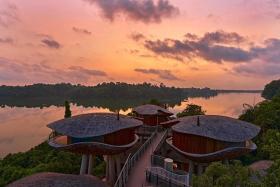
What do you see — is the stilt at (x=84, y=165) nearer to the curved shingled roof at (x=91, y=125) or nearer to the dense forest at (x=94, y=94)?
the curved shingled roof at (x=91, y=125)

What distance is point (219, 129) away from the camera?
23.8 m

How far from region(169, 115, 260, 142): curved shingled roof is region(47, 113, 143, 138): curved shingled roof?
4.12 metres

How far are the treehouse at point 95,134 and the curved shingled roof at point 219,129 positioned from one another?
4.03 metres

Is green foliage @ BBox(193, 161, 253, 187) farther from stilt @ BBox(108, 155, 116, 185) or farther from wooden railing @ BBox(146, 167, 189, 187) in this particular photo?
stilt @ BBox(108, 155, 116, 185)

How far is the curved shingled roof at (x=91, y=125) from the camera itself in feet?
74.4

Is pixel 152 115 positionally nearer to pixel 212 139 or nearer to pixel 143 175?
pixel 212 139

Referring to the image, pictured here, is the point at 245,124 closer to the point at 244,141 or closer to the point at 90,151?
the point at 244,141

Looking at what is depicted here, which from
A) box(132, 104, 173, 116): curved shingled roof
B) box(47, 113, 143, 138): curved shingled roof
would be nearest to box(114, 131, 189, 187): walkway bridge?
box(47, 113, 143, 138): curved shingled roof

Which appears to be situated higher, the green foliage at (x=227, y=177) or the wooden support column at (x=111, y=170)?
the green foliage at (x=227, y=177)

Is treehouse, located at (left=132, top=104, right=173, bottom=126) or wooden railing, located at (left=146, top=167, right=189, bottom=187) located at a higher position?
treehouse, located at (left=132, top=104, right=173, bottom=126)

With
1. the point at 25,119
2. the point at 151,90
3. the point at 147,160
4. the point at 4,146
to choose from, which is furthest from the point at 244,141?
the point at 151,90

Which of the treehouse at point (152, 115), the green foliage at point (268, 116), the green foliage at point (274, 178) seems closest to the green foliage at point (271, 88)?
the green foliage at point (268, 116)

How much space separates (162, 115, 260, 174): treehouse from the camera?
913 inches

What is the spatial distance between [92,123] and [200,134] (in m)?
7.55
